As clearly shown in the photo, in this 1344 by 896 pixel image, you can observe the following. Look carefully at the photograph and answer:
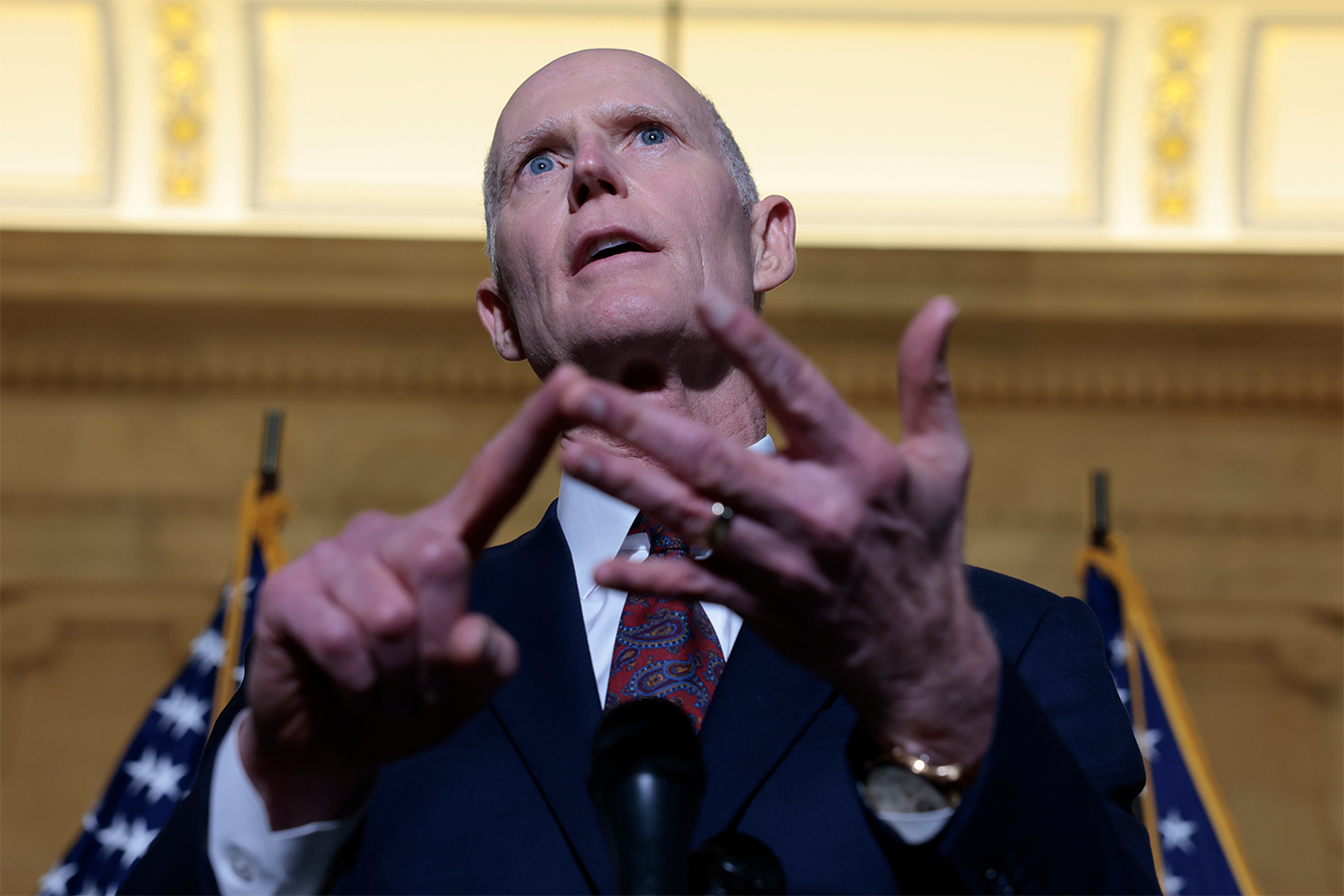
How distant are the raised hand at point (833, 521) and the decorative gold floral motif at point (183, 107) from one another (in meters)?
4.95

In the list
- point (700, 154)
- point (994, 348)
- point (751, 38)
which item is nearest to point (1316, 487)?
point (994, 348)

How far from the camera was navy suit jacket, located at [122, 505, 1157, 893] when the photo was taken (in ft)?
3.30

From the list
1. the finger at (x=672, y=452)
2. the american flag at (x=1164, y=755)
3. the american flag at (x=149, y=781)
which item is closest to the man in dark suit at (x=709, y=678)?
the finger at (x=672, y=452)

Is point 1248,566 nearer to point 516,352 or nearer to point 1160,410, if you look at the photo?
point 1160,410

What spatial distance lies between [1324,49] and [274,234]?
13.0 ft

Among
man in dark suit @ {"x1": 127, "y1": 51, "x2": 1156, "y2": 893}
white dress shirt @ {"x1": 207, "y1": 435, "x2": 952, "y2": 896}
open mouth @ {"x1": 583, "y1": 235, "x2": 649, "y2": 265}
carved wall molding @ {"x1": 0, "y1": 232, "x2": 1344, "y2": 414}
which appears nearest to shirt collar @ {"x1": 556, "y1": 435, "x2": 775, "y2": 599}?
man in dark suit @ {"x1": 127, "y1": 51, "x2": 1156, "y2": 893}

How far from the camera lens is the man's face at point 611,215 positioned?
156cm

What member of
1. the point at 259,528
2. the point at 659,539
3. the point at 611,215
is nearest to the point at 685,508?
the point at 659,539

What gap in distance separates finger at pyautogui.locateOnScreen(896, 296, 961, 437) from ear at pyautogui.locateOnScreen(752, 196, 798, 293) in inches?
38.0

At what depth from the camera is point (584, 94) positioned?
1765 millimetres

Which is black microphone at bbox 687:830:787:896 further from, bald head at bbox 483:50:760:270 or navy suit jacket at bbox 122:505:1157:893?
bald head at bbox 483:50:760:270

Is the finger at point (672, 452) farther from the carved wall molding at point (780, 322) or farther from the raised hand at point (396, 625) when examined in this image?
the carved wall molding at point (780, 322)

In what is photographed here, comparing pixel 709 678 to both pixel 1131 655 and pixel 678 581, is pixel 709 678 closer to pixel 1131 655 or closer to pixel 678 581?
pixel 678 581

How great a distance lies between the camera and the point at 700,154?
1.78 meters
